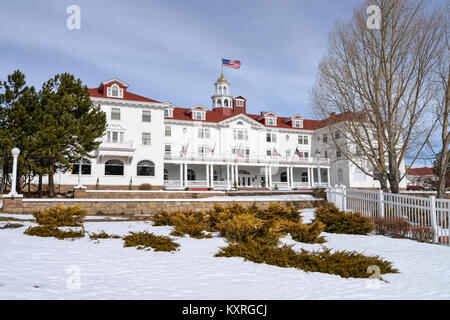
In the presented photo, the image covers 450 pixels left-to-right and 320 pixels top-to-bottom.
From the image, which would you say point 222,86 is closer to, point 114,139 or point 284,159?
point 284,159

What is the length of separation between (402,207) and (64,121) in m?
18.3

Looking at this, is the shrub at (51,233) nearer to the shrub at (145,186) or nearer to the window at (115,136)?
the shrub at (145,186)

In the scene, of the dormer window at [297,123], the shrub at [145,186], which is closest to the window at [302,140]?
the dormer window at [297,123]

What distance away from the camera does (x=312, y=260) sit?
598cm

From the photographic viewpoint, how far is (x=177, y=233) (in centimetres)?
896

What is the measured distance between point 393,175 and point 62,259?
13.6 meters

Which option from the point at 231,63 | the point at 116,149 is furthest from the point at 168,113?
Answer: the point at 231,63

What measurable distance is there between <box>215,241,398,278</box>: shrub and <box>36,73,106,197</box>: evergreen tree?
1642 cm

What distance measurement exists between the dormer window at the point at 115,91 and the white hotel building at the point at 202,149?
0.10 m

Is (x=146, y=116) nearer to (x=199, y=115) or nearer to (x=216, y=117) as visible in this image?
(x=199, y=115)

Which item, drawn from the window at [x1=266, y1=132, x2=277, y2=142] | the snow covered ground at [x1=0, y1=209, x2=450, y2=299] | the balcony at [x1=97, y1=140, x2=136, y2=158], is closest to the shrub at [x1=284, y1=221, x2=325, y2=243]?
the snow covered ground at [x1=0, y1=209, x2=450, y2=299]

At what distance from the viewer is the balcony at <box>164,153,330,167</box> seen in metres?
37.2

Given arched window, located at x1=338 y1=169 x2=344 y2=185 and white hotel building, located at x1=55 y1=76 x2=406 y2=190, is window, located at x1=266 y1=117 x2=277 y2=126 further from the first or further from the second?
arched window, located at x1=338 y1=169 x2=344 y2=185
